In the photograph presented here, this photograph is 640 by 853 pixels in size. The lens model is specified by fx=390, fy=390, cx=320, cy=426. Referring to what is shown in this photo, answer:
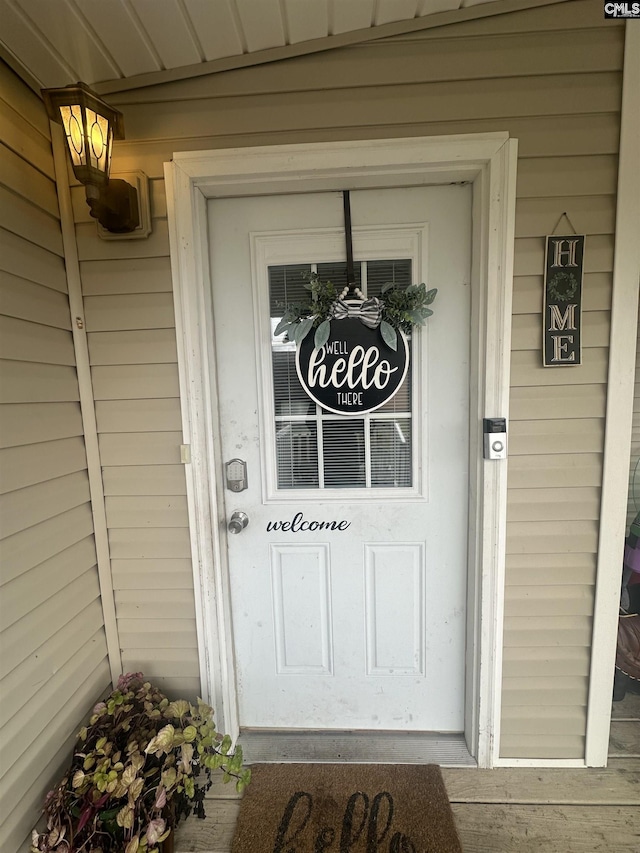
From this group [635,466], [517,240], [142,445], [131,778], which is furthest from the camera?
[635,466]

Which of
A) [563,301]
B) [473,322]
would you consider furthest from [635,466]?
[473,322]

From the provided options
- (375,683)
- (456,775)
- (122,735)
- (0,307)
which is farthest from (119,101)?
(456,775)

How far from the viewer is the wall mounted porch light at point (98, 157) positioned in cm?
101

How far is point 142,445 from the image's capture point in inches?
52.2

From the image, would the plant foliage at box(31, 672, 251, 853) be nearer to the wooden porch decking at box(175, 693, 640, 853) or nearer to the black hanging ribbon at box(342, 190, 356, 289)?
the wooden porch decking at box(175, 693, 640, 853)

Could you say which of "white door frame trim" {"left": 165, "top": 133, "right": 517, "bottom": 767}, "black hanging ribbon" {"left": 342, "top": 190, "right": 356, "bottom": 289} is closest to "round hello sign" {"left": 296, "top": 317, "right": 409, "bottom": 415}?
"black hanging ribbon" {"left": 342, "top": 190, "right": 356, "bottom": 289}

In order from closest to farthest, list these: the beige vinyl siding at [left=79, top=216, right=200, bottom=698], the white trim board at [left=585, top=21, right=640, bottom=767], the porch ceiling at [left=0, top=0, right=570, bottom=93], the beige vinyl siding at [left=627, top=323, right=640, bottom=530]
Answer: the porch ceiling at [left=0, top=0, right=570, bottom=93]
the white trim board at [left=585, top=21, right=640, bottom=767]
the beige vinyl siding at [left=79, top=216, right=200, bottom=698]
the beige vinyl siding at [left=627, top=323, right=640, bottom=530]

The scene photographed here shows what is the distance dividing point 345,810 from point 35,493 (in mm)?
1367

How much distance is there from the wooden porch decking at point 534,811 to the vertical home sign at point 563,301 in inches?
55.3

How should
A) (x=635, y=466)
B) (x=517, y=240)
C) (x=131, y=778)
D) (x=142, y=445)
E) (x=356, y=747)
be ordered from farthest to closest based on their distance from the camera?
(x=635, y=466) < (x=356, y=747) < (x=142, y=445) < (x=517, y=240) < (x=131, y=778)

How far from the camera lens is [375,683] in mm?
1488

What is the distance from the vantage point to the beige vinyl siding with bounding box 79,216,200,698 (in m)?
1.26

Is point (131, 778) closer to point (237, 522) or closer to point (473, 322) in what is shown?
point (237, 522)

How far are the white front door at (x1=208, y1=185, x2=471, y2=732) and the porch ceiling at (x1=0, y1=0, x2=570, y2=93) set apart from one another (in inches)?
15.0
